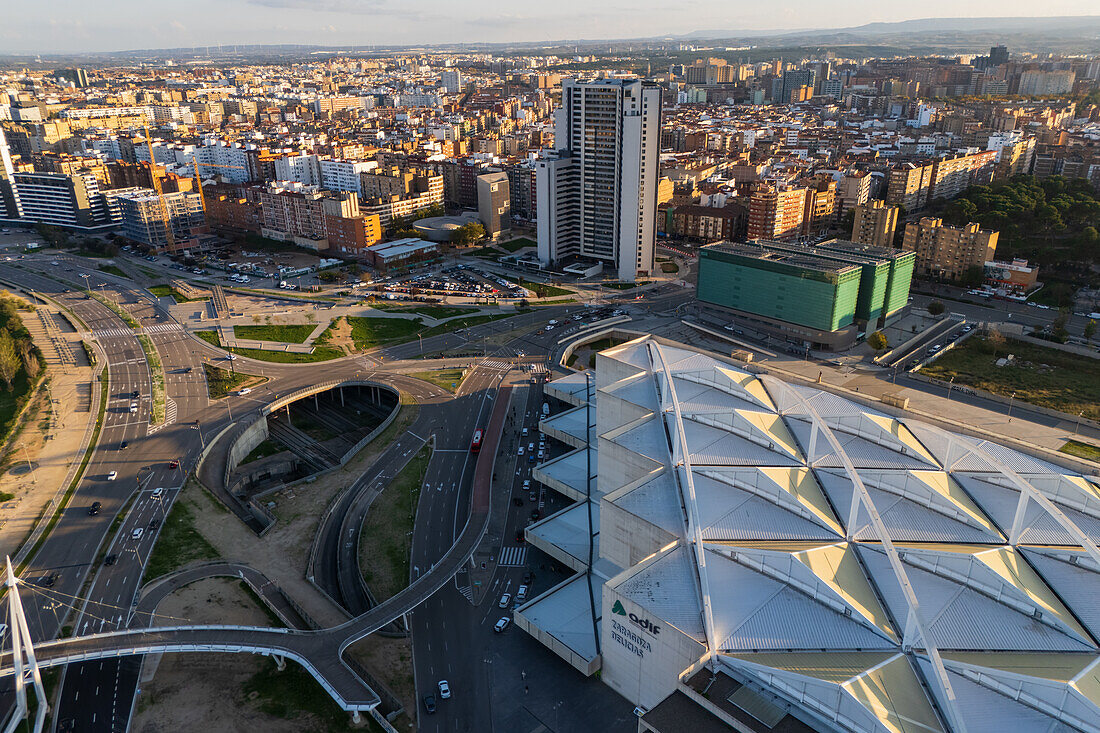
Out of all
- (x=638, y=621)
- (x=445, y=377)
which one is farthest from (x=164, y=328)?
(x=638, y=621)

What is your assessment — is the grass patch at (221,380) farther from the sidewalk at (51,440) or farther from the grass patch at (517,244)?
the grass patch at (517,244)

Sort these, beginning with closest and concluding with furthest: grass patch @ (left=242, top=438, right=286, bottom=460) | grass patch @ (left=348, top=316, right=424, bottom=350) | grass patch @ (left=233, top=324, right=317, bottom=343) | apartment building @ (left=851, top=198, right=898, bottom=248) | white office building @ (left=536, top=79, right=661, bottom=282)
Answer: grass patch @ (left=242, top=438, right=286, bottom=460)
grass patch @ (left=233, top=324, right=317, bottom=343)
grass patch @ (left=348, top=316, right=424, bottom=350)
white office building @ (left=536, top=79, right=661, bottom=282)
apartment building @ (left=851, top=198, right=898, bottom=248)


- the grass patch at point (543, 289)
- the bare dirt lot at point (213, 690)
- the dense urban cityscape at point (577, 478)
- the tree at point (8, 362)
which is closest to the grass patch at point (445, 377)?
the dense urban cityscape at point (577, 478)

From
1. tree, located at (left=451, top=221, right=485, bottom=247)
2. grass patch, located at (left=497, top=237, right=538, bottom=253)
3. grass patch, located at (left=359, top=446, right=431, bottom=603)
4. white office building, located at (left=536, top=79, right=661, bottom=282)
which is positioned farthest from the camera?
grass patch, located at (left=497, top=237, right=538, bottom=253)

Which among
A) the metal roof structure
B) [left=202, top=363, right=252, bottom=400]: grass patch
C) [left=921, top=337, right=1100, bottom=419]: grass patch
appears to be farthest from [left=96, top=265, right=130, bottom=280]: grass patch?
[left=921, top=337, right=1100, bottom=419]: grass patch

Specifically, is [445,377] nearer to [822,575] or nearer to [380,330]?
[380,330]

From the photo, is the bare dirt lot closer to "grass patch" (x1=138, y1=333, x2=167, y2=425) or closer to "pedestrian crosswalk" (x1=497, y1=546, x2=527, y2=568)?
"pedestrian crosswalk" (x1=497, y1=546, x2=527, y2=568)

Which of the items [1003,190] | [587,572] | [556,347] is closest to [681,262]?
[556,347]
